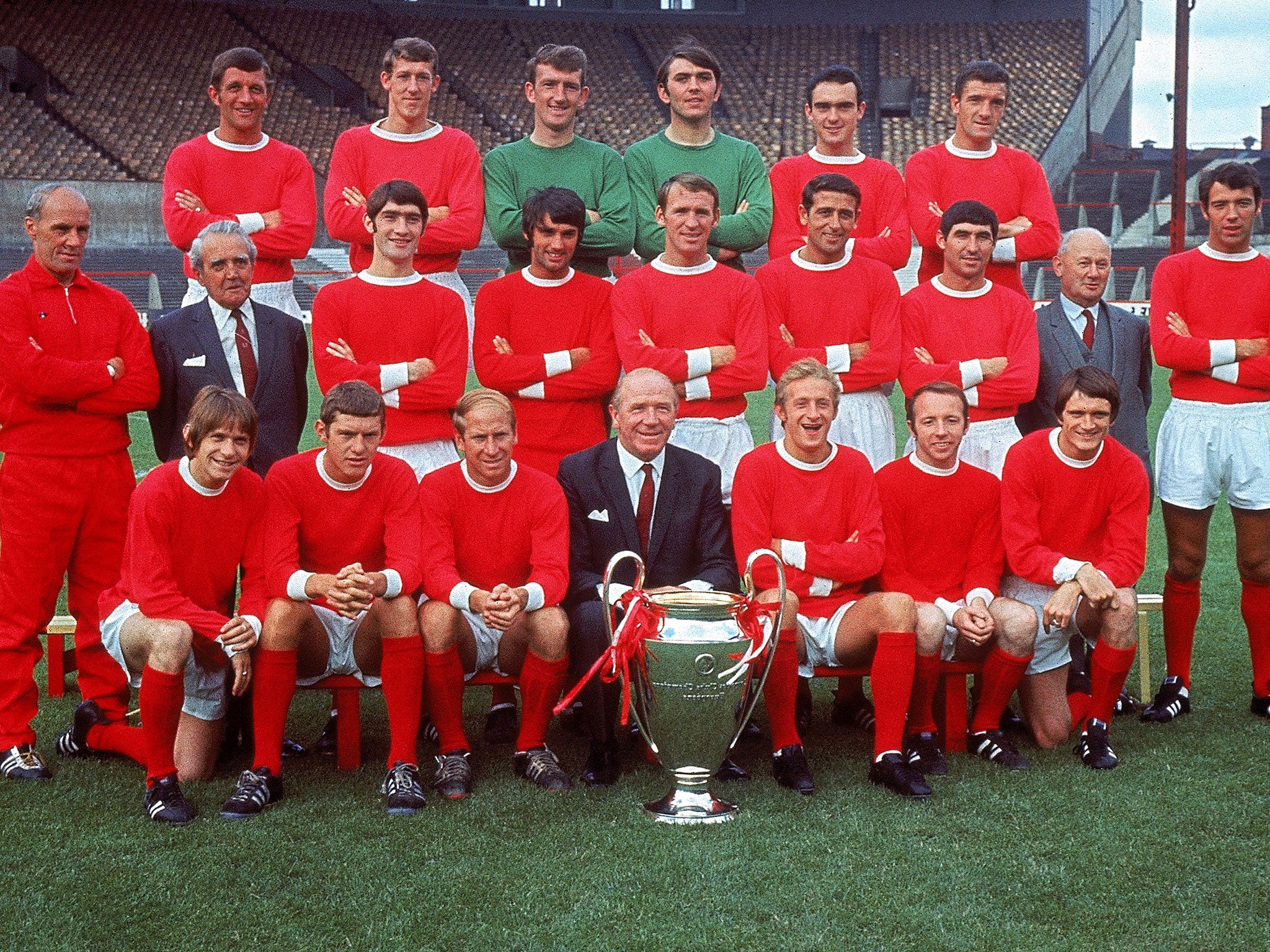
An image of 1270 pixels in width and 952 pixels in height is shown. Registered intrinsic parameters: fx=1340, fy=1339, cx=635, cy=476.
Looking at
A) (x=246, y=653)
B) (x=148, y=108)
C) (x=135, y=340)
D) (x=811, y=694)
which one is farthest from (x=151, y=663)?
(x=148, y=108)

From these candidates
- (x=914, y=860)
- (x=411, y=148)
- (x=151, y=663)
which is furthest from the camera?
(x=411, y=148)

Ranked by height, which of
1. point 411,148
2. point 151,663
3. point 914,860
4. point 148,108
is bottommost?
point 914,860

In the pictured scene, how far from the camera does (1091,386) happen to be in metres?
4.59

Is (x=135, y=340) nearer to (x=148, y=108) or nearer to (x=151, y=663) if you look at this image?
(x=151, y=663)

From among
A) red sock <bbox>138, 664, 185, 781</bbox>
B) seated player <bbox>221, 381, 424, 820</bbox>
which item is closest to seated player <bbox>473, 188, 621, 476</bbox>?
seated player <bbox>221, 381, 424, 820</bbox>

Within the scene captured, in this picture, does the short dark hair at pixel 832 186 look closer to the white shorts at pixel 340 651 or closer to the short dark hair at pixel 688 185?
the short dark hair at pixel 688 185

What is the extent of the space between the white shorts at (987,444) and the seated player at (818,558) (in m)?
0.69

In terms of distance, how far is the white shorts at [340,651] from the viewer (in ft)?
14.6

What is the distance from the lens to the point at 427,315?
497cm

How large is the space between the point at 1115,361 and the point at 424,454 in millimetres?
2711

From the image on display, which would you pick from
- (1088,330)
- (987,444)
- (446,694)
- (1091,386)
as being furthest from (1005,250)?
(446,694)

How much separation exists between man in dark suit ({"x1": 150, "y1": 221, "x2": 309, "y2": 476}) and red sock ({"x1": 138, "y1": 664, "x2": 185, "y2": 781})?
0.95 metres

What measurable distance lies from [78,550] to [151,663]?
959 mm

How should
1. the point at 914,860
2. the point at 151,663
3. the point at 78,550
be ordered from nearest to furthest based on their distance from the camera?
the point at 914,860, the point at 151,663, the point at 78,550
